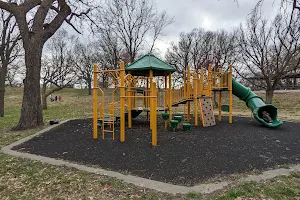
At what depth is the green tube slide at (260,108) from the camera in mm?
8562

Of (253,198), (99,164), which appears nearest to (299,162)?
(253,198)

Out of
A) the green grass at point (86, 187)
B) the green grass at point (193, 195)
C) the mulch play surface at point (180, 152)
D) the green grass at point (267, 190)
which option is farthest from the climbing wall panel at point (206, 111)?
the green grass at point (193, 195)

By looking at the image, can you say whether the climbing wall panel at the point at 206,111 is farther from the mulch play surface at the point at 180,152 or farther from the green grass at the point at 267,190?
the green grass at the point at 267,190

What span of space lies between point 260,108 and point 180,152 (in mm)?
5656

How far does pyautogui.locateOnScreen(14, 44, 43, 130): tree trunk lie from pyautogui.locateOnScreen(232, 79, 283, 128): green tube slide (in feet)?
29.8

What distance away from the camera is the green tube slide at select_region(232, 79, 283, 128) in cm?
856

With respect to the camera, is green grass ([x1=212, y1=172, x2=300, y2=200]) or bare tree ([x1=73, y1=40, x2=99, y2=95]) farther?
bare tree ([x1=73, y1=40, x2=99, y2=95])

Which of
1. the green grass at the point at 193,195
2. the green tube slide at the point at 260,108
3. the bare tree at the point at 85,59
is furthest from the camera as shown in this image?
the bare tree at the point at 85,59

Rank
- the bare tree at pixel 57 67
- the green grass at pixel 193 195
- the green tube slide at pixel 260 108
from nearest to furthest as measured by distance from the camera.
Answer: the green grass at pixel 193 195
the green tube slide at pixel 260 108
the bare tree at pixel 57 67

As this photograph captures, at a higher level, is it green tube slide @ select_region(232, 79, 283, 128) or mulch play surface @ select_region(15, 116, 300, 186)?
green tube slide @ select_region(232, 79, 283, 128)

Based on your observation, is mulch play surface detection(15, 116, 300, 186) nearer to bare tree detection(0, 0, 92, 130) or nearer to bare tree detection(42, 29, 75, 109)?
bare tree detection(0, 0, 92, 130)

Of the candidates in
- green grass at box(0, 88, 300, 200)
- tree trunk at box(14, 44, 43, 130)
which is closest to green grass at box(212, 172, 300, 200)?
green grass at box(0, 88, 300, 200)

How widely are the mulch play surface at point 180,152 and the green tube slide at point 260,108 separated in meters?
1.10

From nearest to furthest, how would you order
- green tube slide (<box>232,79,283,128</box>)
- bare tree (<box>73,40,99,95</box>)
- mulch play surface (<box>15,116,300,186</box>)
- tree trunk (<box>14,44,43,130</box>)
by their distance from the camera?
mulch play surface (<box>15,116,300,186</box>)
green tube slide (<box>232,79,283,128</box>)
tree trunk (<box>14,44,43,130</box>)
bare tree (<box>73,40,99,95</box>)
